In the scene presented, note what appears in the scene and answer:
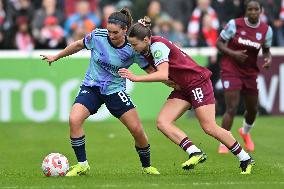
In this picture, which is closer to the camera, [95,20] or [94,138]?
[94,138]

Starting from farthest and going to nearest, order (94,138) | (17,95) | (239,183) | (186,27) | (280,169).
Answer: (186,27) → (17,95) → (94,138) → (280,169) → (239,183)

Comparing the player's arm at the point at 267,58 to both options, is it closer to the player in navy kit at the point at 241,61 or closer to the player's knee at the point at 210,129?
the player in navy kit at the point at 241,61

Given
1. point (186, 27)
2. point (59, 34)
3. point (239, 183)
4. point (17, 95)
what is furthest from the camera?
point (186, 27)

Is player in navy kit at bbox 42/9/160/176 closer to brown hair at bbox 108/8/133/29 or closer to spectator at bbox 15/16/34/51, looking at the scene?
brown hair at bbox 108/8/133/29

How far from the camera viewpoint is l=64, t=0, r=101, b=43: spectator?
23.6m

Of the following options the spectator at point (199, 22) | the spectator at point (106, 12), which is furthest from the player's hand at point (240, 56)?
the spectator at point (106, 12)

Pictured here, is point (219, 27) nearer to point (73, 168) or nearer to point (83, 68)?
point (83, 68)

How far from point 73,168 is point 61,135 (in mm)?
6643

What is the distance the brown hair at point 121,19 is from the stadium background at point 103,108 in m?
2.02

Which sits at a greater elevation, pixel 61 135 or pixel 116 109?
pixel 116 109

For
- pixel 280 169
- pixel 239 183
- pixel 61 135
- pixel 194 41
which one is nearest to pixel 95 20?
pixel 194 41

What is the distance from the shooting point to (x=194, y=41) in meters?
23.9

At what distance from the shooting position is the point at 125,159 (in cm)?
1466

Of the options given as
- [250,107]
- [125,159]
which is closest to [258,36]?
[250,107]
